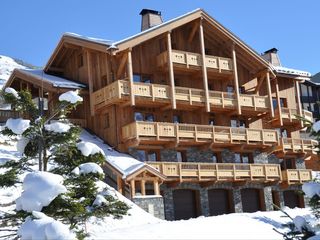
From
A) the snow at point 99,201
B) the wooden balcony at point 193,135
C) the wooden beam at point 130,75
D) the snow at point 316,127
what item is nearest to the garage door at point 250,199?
the wooden balcony at point 193,135

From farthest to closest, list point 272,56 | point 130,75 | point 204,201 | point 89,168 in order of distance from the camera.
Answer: point 272,56
point 204,201
point 130,75
point 89,168

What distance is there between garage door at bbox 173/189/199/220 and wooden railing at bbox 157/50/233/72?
766cm

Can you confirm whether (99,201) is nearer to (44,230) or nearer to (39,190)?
(39,190)

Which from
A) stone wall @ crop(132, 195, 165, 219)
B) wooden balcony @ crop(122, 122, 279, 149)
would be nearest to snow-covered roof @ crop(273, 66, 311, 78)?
wooden balcony @ crop(122, 122, 279, 149)

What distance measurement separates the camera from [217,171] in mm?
30391

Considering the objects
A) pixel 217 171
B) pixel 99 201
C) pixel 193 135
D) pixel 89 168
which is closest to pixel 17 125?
pixel 89 168

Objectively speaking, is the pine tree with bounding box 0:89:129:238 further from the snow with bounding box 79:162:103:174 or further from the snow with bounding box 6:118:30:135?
the snow with bounding box 6:118:30:135

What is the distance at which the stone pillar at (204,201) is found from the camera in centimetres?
3059

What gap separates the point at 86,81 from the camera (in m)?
32.8

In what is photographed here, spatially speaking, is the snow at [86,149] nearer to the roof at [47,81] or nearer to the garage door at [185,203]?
the roof at [47,81]

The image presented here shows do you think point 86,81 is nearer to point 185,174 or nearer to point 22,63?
point 185,174

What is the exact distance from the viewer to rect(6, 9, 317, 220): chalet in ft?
93.8

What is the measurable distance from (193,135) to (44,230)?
21.1 m

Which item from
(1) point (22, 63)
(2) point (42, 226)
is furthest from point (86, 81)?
(1) point (22, 63)
